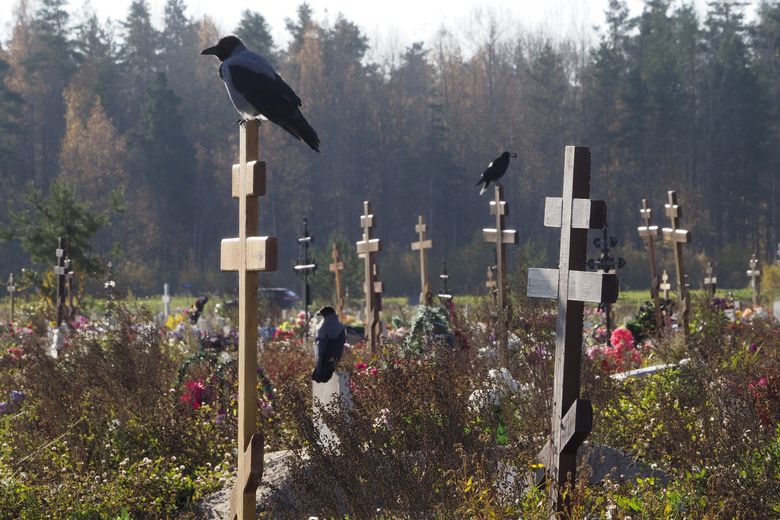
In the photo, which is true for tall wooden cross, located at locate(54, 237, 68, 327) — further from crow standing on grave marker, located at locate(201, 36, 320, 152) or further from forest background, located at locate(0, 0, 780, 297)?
forest background, located at locate(0, 0, 780, 297)

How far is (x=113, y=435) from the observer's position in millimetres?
8586

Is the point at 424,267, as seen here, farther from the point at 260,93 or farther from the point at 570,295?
the point at 260,93

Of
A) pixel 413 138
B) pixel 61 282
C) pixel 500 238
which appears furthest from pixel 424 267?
pixel 413 138

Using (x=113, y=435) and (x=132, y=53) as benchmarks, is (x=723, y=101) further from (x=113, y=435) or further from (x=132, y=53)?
(x=113, y=435)

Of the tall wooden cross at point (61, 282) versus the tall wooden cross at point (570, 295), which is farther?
the tall wooden cross at point (61, 282)

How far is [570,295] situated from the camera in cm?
614

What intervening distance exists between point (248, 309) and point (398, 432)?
1463 mm

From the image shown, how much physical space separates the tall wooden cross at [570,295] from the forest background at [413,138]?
40606 mm

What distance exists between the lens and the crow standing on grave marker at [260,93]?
572 centimetres

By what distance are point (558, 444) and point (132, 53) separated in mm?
59512

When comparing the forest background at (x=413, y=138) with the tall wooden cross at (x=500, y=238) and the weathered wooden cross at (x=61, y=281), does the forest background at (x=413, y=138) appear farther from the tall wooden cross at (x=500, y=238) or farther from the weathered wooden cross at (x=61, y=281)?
the tall wooden cross at (x=500, y=238)

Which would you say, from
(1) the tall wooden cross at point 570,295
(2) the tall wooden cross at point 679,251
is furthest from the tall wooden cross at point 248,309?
(2) the tall wooden cross at point 679,251

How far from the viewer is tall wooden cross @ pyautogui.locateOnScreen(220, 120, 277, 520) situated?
5.38 metres

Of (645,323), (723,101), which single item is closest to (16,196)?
(723,101)
